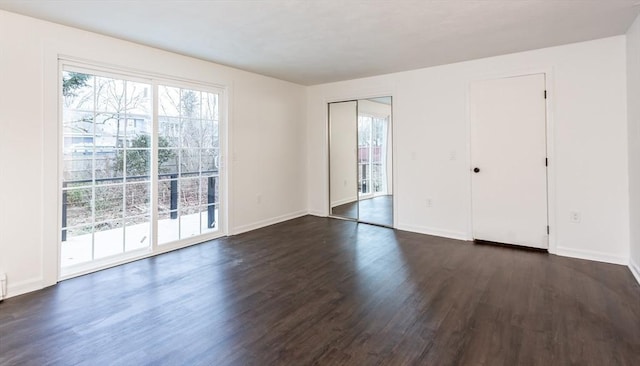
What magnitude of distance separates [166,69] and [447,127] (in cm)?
373

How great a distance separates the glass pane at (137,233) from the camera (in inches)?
144

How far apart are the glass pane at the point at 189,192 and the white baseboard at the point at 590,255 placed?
4519 millimetres

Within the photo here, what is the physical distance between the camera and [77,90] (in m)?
3.20

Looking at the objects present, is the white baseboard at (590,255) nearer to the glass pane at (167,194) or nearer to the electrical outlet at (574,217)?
the electrical outlet at (574,217)

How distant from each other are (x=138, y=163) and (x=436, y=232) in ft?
13.2

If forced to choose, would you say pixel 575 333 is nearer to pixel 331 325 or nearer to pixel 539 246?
pixel 331 325

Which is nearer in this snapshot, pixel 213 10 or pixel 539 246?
pixel 213 10

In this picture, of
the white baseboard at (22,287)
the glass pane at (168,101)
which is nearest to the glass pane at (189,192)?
the glass pane at (168,101)

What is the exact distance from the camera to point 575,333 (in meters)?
2.13

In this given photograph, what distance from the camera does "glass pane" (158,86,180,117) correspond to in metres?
3.88

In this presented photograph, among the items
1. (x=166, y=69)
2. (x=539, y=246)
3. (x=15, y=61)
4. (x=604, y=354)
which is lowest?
Answer: (x=604, y=354)

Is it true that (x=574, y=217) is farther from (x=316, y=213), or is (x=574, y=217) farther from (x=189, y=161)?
(x=189, y=161)

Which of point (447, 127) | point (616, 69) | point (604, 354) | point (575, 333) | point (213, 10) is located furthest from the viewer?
point (447, 127)

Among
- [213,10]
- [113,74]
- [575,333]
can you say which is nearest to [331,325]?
[575,333]
